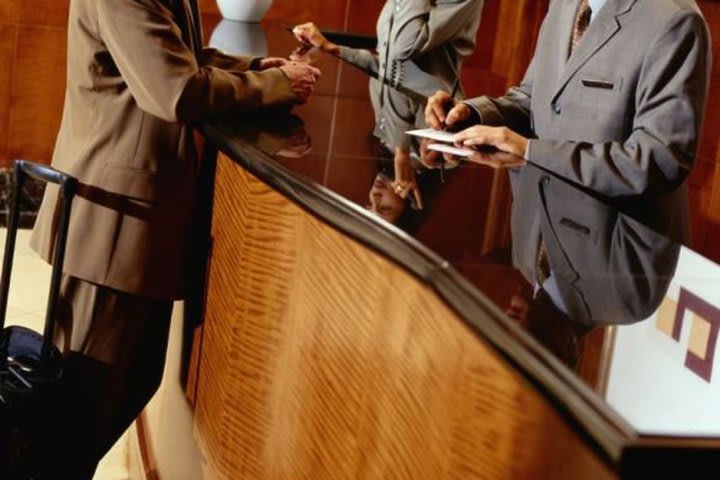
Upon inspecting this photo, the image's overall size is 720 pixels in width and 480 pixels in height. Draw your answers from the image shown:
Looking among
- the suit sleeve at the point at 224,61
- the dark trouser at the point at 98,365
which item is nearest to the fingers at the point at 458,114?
the suit sleeve at the point at 224,61

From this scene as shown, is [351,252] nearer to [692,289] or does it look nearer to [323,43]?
[692,289]

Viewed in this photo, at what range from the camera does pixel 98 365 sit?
2.84m

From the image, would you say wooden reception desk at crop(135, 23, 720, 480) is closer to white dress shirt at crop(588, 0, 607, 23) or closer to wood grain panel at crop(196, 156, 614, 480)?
wood grain panel at crop(196, 156, 614, 480)

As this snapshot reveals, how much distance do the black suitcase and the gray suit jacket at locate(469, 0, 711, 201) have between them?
1.04 meters

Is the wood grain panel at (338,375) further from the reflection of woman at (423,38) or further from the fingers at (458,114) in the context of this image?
the reflection of woman at (423,38)

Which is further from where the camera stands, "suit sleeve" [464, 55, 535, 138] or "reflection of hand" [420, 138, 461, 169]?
"suit sleeve" [464, 55, 535, 138]

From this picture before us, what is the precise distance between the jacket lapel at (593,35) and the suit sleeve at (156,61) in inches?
31.0

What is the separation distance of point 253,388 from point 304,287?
364 millimetres

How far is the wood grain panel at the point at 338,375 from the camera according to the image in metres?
1.58

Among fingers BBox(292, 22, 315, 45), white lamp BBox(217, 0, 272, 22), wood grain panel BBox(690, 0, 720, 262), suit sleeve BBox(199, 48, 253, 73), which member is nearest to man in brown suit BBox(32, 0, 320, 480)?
suit sleeve BBox(199, 48, 253, 73)

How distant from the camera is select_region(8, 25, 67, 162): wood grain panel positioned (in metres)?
6.51

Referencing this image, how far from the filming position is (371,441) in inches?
77.5

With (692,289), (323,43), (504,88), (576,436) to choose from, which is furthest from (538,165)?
(504,88)

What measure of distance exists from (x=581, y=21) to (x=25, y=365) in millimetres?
1443
